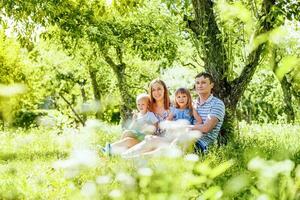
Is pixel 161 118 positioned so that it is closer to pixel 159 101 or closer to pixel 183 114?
pixel 159 101

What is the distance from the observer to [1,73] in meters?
18.1

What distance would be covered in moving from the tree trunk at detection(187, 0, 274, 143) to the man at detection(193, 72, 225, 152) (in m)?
1.28

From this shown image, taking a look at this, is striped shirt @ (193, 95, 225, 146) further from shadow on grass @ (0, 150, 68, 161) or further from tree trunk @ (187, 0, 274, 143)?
shadow on grass @ (0, 150, 68, 161)

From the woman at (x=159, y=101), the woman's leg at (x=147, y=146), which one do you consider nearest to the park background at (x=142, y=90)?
the woman's leg at (x=147, y=146)

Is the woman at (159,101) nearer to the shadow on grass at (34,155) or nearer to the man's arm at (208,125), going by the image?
the man's arm at (208,125)

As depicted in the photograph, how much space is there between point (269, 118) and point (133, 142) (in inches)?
1296

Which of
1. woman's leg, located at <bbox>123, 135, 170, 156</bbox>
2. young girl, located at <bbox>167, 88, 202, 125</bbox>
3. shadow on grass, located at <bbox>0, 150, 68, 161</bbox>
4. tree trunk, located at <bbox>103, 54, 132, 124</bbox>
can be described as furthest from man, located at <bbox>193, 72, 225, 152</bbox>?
tree trunk, located at <bbox>103, 54, 132, 124</bbox>

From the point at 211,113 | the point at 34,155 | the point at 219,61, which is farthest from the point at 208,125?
the point at 34,155

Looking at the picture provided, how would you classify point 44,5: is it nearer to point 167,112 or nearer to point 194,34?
point 194,34

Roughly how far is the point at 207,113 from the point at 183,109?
442mm

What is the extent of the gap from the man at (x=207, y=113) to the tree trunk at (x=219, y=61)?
1276mm

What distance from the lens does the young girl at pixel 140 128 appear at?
8.49 meters

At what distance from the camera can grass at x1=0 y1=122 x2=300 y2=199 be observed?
1.69m

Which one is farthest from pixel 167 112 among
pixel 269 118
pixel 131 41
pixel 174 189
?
pixel 269 118
